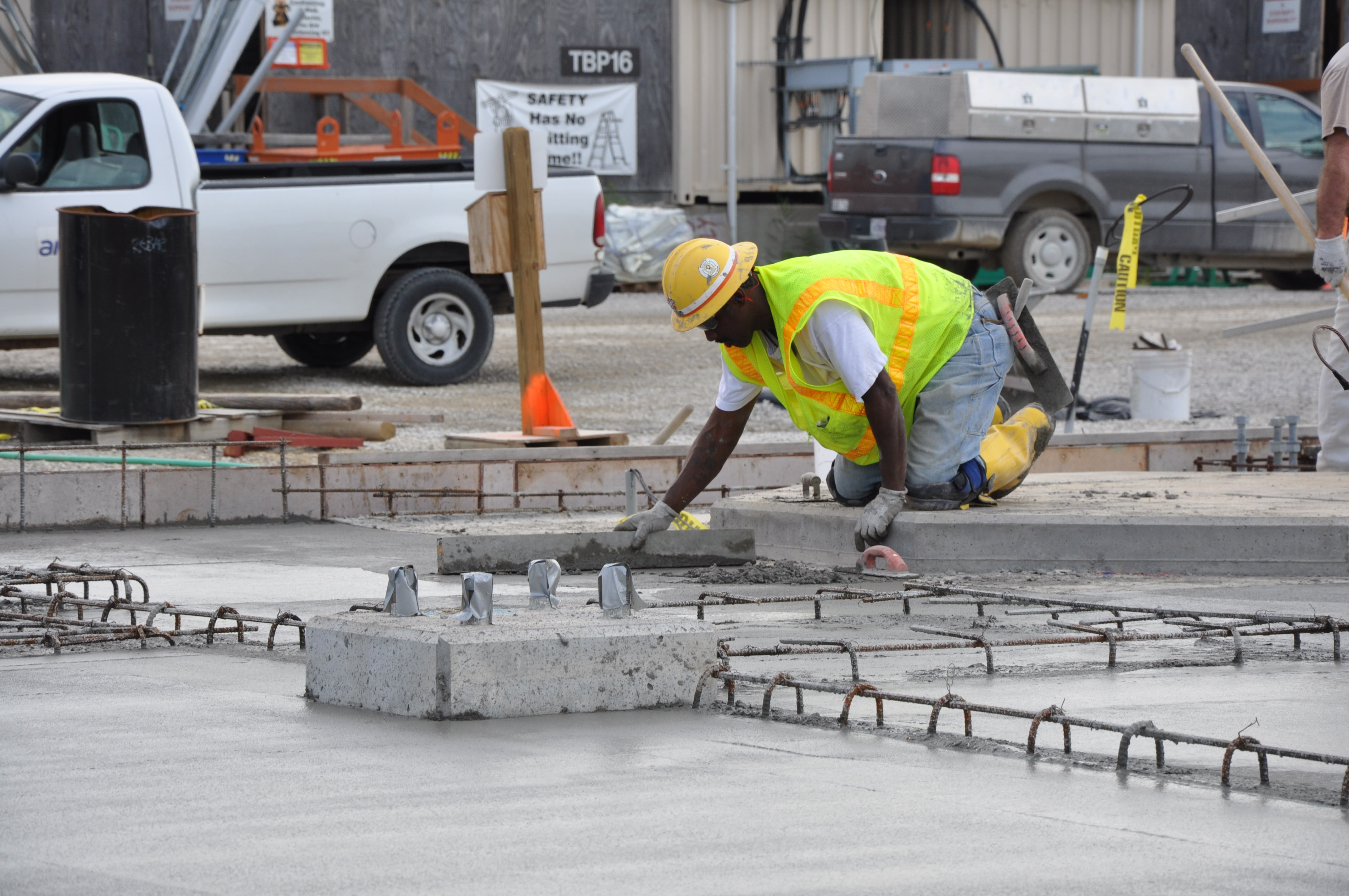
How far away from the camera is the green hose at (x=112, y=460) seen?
8.79m

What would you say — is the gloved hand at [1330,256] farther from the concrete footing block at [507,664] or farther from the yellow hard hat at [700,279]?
the concrete footing block at [507,664]

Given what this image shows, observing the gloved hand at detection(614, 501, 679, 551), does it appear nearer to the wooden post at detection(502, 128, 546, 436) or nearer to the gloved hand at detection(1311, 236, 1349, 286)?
the gloved hand at detection(1311, 236, 1349, 286)

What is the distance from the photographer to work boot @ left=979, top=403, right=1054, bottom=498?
7.23 metres

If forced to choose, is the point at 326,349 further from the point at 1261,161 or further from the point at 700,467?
the point at 700,467

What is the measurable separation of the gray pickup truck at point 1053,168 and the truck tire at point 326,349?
5063 mm

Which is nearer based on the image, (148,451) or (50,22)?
(148,451)

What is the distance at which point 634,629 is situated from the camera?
440 centimetres

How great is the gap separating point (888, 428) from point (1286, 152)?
12693 millimetres

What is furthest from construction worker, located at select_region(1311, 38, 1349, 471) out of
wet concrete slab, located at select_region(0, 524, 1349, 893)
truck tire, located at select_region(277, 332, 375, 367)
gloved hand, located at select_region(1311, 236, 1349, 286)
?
truck tire, located at select_region(277, 332, 375, 367)

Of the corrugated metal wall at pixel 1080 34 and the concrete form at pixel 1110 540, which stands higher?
the corrugated metal wall at pixel 1080 34

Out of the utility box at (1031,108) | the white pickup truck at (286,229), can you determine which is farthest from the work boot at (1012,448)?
the utility box at (1031,108)

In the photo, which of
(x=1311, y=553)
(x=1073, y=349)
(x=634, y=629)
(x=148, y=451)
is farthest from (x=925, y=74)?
(x=634, y=629)

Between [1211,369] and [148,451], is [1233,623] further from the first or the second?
[1211,369]

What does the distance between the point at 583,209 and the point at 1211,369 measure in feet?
16.7
